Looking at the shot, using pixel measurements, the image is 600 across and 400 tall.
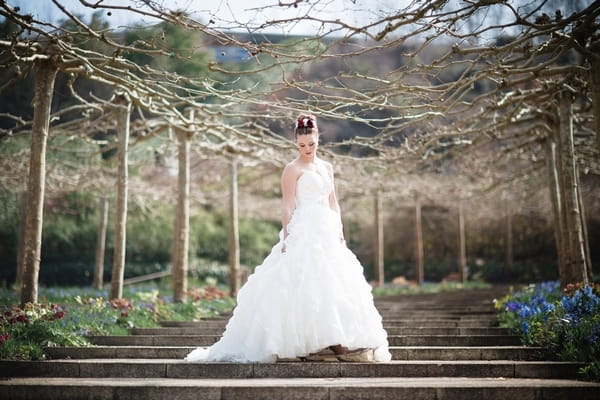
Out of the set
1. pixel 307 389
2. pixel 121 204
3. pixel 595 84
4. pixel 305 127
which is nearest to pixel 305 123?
pixel 305 127

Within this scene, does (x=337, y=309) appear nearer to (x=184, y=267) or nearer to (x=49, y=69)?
(x=49, y=69)

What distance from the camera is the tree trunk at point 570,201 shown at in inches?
337

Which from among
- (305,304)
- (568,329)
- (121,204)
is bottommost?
(568,329)

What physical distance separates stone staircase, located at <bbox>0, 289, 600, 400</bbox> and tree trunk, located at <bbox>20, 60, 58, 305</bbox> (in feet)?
5.79

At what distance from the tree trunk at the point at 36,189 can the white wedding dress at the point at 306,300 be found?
345 centimetres

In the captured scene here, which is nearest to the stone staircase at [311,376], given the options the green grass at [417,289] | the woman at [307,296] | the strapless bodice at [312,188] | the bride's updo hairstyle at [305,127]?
the woman at [307,296]

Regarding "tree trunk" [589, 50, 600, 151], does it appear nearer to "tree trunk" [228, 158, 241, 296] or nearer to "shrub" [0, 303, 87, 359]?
"shrub" [0, 303, 87, 359]

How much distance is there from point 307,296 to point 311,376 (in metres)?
0.70

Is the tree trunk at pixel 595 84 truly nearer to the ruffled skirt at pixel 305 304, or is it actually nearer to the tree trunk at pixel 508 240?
the ruffled skirt at pixel 305 304

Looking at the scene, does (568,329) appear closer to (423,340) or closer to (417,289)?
(423,340)

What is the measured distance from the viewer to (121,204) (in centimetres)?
961

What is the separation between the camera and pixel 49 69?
7.86 m

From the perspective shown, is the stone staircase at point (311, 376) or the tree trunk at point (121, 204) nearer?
the stone staircase at point (311, 376)

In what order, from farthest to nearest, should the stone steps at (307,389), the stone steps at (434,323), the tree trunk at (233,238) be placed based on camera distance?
1. the tree trunk at (233,238)
2. the stone steps at (434,323)
3. the stone steps at (307,389)
